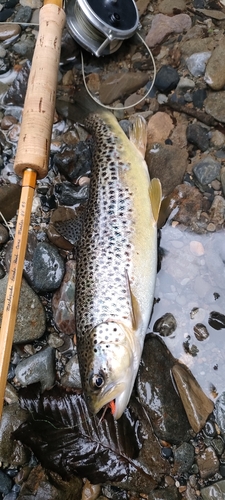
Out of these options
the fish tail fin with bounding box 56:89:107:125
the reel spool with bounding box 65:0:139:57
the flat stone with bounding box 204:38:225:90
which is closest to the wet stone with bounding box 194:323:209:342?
the fish tail fin with bounding box 56:89:107:125

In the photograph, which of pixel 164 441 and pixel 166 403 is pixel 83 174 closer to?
pixel 166 403

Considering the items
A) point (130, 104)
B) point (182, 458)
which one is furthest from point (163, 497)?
point (130, 104)

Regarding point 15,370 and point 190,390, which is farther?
point 15,370

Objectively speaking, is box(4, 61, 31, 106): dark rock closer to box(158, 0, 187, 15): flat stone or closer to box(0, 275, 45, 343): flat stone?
box(158, 0, 187, 15): flat stone

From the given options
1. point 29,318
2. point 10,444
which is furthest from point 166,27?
point 10,444

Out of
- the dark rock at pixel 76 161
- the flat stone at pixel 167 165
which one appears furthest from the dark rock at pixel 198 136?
the dark rock at pixel 76 161

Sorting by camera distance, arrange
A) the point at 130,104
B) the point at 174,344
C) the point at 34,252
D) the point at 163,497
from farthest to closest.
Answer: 1. the point at 130,104
2. the point at 34,252
3. the point at 174,344
4. the point at 163,497

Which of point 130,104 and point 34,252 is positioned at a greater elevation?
point 130,104

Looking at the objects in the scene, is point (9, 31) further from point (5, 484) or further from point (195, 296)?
point (5, 484)
